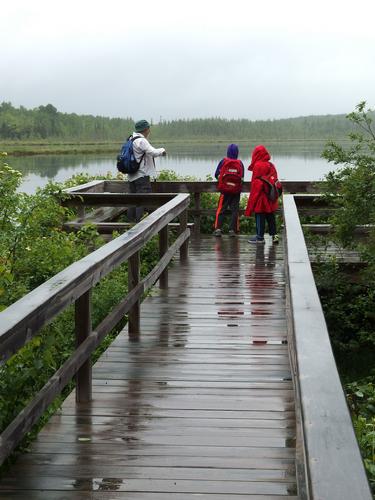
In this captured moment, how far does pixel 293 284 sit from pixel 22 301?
→ 1.39m

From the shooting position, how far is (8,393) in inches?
169

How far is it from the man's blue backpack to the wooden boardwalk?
479 centimetres

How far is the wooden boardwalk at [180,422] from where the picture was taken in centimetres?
364

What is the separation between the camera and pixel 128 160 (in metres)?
12.1

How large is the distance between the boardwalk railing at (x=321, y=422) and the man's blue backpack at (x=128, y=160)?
28.1 feet


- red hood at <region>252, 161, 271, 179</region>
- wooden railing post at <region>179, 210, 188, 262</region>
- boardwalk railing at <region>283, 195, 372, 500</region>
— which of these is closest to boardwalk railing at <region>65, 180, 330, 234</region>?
red hood at <region>252, 161, 271, 179</region>

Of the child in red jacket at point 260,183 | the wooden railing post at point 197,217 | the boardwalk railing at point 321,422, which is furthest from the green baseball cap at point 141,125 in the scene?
the boardwalk railing at point 321,422

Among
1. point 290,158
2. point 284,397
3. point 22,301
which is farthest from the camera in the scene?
point 290,158

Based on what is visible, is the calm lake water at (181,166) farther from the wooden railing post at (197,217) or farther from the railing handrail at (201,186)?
the wooden railing post at (197,217)

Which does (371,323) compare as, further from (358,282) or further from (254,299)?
(254,299)

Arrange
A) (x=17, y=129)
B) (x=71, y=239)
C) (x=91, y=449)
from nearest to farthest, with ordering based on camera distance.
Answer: (x=91, y=449) < (x=71, y=239) < (x=17, y=129)

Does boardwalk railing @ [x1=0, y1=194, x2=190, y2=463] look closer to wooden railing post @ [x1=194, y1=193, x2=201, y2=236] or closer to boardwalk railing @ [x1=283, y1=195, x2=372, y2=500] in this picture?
boardwalk railing @ [x1=283, y1=195, x2=372, y2=500]

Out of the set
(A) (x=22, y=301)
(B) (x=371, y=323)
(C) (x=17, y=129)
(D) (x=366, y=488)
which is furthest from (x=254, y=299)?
(C) (x=17, y=129)

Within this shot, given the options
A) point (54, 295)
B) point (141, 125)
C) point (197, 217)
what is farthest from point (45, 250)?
point (54, 295)
